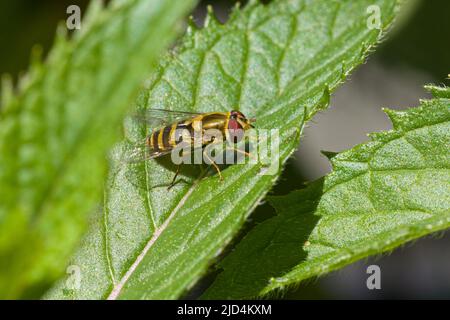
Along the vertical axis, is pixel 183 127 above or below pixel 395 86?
below

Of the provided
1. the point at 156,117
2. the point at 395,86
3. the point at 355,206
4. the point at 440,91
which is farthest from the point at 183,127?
the point at 395,86

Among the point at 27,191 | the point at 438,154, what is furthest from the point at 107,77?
the point at 438,154

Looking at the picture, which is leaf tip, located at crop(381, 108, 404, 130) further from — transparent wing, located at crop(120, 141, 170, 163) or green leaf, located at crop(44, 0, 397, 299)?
transparent wing, located at crop(120, 141, 170, 163)

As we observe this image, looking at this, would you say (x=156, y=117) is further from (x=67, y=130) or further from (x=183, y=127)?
(x=67, y=130)

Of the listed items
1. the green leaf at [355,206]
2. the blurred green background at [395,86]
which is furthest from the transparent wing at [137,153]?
the blurred green background at [395,86]

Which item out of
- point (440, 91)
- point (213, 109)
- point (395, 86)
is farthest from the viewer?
point (395, 86)

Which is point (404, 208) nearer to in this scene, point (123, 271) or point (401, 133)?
point (401, 133)
